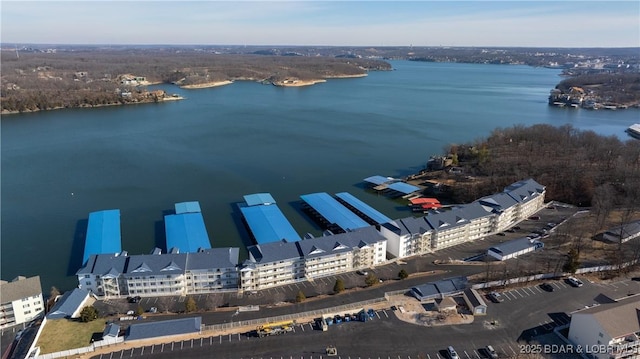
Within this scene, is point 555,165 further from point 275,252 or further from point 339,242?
point 275,252

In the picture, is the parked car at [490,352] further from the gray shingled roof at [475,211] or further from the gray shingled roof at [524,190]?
the gray shingled roof at [524,190]

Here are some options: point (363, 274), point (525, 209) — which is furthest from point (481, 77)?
point (363, 274)

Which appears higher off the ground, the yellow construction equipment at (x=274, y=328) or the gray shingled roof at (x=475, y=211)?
the gray shingled roof at (x=475, y=211)

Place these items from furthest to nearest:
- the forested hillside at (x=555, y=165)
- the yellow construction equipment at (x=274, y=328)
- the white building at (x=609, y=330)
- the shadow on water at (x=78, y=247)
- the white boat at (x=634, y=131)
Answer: the white boat at (x=634, y=131), the forested hillside at (x=555, y=165), the shadow on water at (x=78, y=247), the yellow construction equipment at (x=274, y=328), the white building at (x=609, y=330)

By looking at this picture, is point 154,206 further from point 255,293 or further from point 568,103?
point 568,103

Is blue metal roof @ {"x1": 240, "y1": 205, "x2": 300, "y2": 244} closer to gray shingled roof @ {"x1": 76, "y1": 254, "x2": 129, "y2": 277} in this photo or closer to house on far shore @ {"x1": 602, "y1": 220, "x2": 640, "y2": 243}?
gray shingled roof @ {"x1": 76, "y1": 254, "x2": 129, "y2": 277}

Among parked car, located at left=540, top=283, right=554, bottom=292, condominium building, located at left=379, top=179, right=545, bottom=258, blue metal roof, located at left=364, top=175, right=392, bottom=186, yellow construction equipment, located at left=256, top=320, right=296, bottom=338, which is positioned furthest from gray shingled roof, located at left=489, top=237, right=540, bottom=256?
blue metal roof, located at left=364, top=175, right=392, bottom=186

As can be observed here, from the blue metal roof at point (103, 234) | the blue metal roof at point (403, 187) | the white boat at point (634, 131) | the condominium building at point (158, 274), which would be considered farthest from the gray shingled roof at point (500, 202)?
the white boat at point (634, 131)
